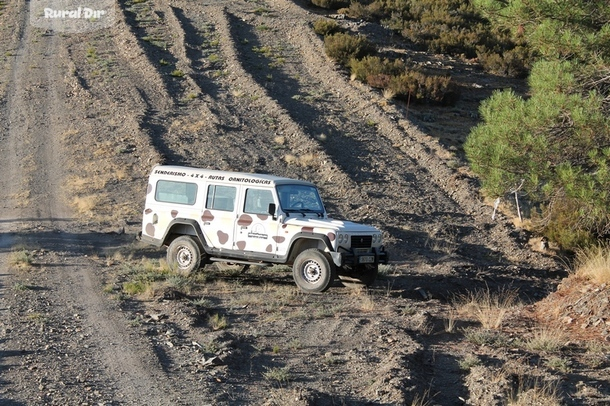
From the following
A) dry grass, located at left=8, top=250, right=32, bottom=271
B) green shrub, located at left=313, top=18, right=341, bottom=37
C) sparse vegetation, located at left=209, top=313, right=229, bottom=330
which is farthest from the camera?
green shrub, located at left=313, top=18, right=341, bottom=37

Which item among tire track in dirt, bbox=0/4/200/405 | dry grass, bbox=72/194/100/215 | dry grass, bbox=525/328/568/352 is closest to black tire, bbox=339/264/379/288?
dry grass, bbox=525/328/568/352

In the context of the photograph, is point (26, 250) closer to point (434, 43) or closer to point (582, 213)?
point (582, 213)

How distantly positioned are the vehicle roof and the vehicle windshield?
0.42 ft

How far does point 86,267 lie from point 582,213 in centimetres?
945

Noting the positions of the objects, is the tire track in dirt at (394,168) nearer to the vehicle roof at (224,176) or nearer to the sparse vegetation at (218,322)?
the vehicle roof at (224,176)

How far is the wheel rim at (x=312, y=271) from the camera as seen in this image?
14750 mm

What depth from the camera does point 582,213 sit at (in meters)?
12.6

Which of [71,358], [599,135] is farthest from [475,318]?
[71,358]

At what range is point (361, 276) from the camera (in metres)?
15.5

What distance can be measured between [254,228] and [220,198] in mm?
956

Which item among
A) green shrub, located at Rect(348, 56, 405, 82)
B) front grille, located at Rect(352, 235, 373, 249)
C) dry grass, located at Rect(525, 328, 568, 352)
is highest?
green shrub, located at Rect(348, 56, 405, 82)

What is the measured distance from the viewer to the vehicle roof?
50.5ft

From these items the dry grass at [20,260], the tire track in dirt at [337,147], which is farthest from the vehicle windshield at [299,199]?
the dry grass at [20,260]

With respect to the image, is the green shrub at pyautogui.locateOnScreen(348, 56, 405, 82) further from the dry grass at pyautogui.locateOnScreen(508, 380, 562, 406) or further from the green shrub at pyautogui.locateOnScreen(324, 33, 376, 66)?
the dry grass at pyautogui.locateOnScreen(508, 380, 562, 406)
